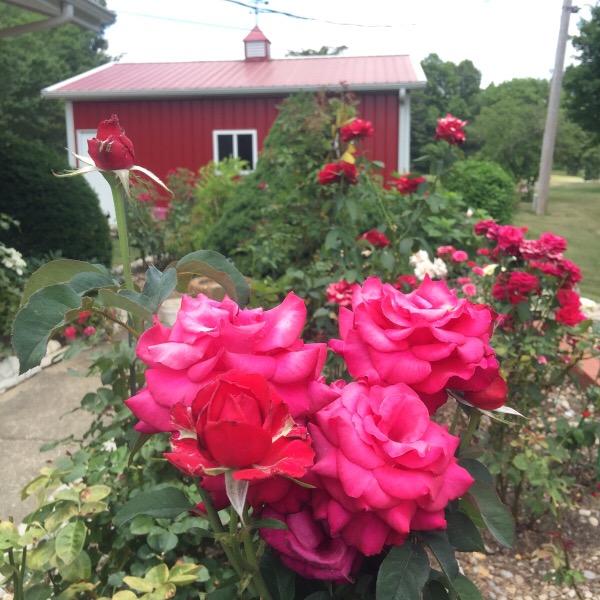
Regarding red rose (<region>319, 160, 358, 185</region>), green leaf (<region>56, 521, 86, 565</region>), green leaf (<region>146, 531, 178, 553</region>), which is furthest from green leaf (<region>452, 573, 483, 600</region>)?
red rose (<region>319, 160, 358, 185</region>)

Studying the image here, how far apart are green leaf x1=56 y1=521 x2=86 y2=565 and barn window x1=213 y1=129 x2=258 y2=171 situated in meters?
12.3

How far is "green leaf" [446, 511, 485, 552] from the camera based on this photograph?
68 cm

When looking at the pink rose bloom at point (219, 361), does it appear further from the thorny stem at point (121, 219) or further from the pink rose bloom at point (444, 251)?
the pink rose bloom at point (444, 251)

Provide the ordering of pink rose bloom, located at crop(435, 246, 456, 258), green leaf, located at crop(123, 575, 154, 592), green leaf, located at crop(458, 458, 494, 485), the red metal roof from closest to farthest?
green leaf, located at crop(458, 458, 494, 485) → green leaf, located at crop(123, 575, 154, 592) → pink rose bloom, located at crop(435, 246, 456, 258) → the red metal roof

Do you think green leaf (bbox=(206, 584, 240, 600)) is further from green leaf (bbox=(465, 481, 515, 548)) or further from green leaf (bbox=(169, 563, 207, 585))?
green leaf (bbox=(169, 563, 207, 585))

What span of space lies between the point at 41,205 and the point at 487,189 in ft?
32.2

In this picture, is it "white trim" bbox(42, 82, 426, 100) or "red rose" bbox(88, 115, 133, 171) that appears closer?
"red rose" bbox(88, 115, 133, 171)

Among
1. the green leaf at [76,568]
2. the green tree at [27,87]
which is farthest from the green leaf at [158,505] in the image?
the green tree at [27,87]

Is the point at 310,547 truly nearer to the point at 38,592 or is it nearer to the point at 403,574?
the point at 403,574

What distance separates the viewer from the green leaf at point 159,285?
0.79m

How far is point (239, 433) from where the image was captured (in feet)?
1.71

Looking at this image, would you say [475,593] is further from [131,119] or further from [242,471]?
[131,119]

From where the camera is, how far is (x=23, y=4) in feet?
18.2

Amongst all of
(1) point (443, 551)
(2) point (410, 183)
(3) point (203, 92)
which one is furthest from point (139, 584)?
(3) point (203, 92)
